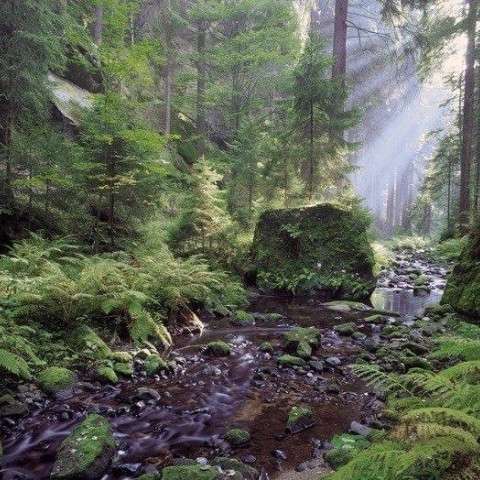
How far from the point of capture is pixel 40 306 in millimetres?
6566

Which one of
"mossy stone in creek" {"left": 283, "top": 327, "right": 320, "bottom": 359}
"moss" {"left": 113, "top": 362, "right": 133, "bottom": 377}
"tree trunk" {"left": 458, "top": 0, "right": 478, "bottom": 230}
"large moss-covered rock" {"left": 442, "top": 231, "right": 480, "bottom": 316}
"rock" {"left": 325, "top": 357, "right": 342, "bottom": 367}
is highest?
"tree trunk" {"left": 458, "top": 0, "right": 478, "bottom": 230}

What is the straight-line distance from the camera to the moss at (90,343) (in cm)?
618

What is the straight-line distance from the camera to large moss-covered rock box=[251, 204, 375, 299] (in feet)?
39.2

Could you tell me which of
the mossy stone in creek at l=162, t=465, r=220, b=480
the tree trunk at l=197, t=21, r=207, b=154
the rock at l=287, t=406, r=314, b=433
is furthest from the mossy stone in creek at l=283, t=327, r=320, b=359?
the tree trunk at l=197, t=21, r=207, b=154

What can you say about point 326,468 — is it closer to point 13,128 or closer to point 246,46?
point 13,128

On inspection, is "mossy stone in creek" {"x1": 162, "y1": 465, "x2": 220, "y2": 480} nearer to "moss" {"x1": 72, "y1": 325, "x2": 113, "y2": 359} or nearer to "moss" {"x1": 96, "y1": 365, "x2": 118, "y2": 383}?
"moss" {"x1": 96, "y1": 365, "x2": 118, "y2": 383}

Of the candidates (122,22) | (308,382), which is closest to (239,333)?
(308,382)

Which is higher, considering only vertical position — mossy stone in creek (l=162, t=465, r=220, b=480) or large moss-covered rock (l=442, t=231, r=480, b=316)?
large moss-covered rock (l=442, t=231, r=480, b=316)

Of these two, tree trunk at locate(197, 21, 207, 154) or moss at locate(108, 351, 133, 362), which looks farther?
tree trunk at locate(197, 21, 207, 154)

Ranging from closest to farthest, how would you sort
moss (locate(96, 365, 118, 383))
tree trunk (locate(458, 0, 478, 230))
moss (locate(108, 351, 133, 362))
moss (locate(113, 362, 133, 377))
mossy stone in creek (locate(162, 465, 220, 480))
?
mossy stone in creek (locate(162, 465, 220, 480))
moss (locate(96, 365, 118, 383))
moss (locate(113, 362, 133, 377))
moss (locate(108, 351, 133, 362))
tree trunk (locate(458, 0, 478, 230))

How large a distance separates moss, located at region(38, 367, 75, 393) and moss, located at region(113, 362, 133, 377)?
604 mm

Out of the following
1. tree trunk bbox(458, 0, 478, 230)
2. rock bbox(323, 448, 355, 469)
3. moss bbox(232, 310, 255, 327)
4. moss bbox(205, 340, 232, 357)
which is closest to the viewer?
rock bbox(323, 448, 355, 469)

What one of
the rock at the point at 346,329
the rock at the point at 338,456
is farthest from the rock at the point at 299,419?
the rock at the point at 346,329

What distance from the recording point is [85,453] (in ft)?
12.3
